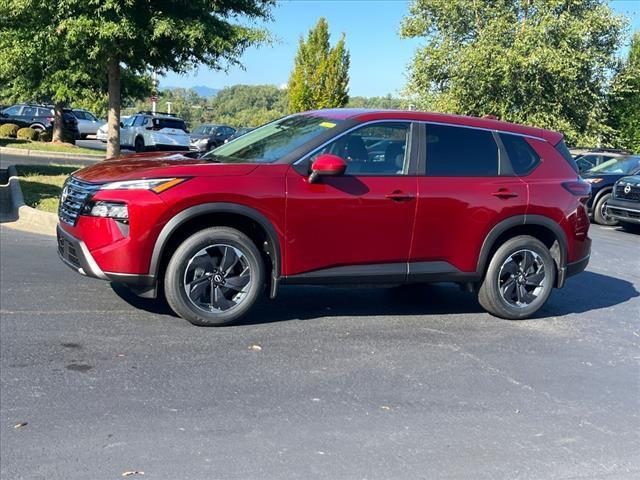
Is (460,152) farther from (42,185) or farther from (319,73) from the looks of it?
(319,73)

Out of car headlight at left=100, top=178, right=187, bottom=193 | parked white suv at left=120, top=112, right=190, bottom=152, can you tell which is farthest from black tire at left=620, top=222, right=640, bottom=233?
parked white suv at left=120, top=112, right=190, bottom=152

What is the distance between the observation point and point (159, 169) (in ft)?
17.5

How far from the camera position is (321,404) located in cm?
420

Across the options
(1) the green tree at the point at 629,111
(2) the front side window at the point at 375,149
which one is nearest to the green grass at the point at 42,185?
(2) the front side window at the point at 375,149

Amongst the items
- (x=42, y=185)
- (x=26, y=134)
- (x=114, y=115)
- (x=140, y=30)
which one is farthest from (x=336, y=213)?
(x=26, y=134)

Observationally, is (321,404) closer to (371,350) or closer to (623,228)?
(371,350)

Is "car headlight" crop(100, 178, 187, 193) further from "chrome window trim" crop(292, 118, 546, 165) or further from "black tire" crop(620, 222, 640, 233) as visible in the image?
"black tire" crop(620, 222, 640, 233)

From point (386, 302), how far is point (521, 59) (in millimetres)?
17733

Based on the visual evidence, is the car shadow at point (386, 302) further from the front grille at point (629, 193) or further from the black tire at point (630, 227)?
the black tire at point (630, 227)

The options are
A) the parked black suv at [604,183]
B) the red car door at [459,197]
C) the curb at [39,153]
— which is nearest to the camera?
the red car door at [459,197]

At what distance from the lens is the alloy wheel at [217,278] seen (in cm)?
538

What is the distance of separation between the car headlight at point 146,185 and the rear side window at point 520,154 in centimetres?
315

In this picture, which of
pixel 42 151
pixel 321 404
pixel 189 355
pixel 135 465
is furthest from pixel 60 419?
pixel 42 151

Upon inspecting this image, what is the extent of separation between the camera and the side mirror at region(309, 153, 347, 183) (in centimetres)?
531
